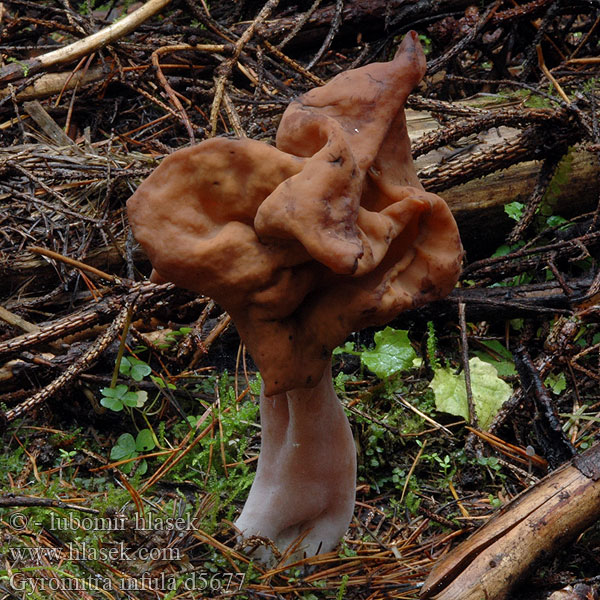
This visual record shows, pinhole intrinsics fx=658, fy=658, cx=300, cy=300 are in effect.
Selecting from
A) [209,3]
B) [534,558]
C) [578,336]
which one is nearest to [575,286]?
[578,336]

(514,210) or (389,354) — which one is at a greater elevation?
(514,210)

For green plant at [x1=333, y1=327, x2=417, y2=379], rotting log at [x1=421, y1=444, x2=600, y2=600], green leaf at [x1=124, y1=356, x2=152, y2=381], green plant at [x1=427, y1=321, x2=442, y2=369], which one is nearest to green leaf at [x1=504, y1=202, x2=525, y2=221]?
green plant at [x1=427, y1=321, x2=442, y2=369]

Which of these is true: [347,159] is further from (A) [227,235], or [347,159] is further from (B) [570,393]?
(B) [570,393]

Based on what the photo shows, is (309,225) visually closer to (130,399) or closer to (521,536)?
(521,536)

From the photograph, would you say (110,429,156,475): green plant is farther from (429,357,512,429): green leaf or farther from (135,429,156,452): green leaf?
(429,357,512,429): green leaf

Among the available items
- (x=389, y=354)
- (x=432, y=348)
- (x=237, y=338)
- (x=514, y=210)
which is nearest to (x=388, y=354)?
(x=389, y=354)

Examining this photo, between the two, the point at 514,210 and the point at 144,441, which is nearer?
the point at 144,441
